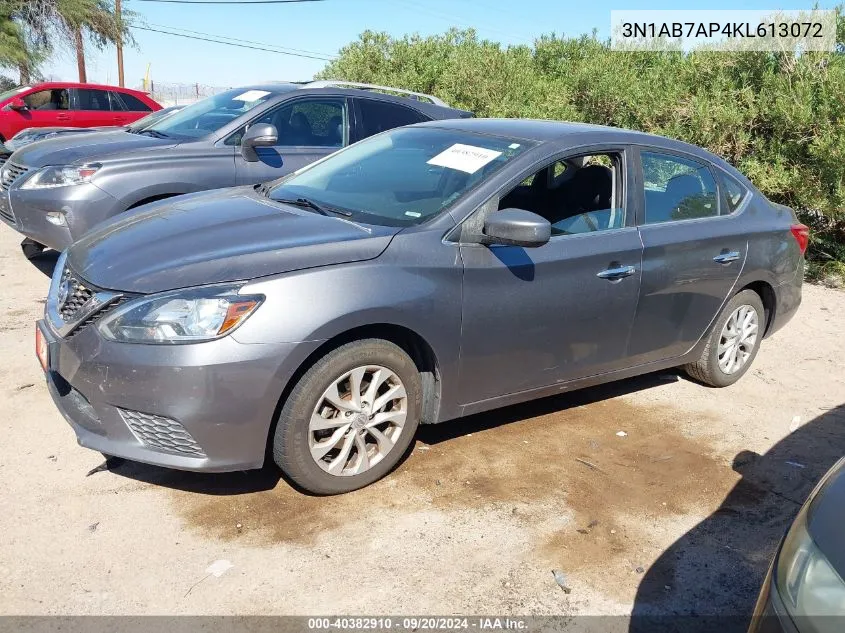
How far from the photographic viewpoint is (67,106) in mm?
15641

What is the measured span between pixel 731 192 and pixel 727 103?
4.77 m

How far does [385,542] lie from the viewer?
3336 mm

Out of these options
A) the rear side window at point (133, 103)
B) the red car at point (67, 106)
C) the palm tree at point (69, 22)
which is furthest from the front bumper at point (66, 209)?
the palm tree at point (69, 22)

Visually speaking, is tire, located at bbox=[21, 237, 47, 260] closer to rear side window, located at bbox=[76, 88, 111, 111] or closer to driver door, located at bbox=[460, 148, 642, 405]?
driver door, located at bbox=[460, 148, 642, 405]

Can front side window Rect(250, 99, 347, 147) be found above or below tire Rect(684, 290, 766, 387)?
above

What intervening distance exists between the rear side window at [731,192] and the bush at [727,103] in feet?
11.6

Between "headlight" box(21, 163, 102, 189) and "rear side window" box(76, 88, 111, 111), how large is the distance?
10370 mm

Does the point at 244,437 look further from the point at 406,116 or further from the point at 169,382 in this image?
the point at 406,116

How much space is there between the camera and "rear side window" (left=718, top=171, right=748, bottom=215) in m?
5.12

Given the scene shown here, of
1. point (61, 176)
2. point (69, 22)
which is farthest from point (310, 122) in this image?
point (69, 22)

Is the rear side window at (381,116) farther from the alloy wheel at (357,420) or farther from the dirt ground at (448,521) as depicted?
the alloy wheel at (357,420)

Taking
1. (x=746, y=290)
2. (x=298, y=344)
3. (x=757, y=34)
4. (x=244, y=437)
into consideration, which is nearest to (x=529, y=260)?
(x=298, y=344)

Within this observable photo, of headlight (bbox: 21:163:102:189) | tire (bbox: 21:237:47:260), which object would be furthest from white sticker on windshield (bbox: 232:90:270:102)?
tire (bbox: 21:237:47:260)

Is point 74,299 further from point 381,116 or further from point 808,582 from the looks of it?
point 381,116
